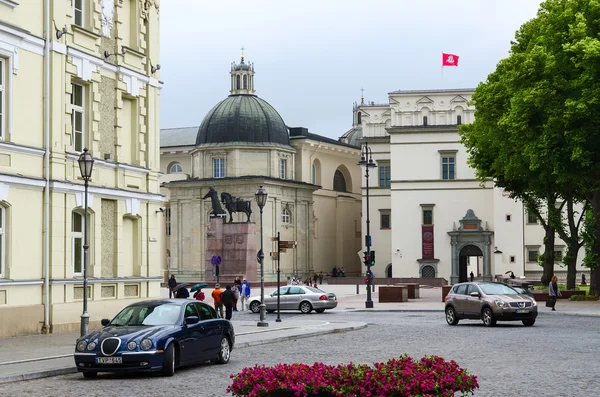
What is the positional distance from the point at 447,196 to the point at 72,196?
61.7m

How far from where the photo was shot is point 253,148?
10006 centimetres

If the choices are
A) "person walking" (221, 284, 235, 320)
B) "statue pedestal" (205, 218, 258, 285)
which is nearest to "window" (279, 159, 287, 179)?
"statue pedestal" (205, 218, 258, 285)

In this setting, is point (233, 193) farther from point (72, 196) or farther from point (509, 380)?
point (509, 380)

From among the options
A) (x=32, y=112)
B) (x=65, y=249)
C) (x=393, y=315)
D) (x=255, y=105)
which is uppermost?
(x=255, y=105)

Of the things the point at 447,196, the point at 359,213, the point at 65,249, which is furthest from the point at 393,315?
the point at 359,213

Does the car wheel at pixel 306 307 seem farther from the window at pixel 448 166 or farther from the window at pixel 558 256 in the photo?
the window at pixel 448 166

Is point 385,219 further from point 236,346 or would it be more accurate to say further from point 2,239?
point 236,346

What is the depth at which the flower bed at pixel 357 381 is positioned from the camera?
1017cm

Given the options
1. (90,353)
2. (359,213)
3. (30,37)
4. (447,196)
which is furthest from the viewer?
Answer: (359,213)

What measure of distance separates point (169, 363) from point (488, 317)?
53.6ft

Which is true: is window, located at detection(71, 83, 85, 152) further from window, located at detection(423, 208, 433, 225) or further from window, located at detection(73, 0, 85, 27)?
window, located at detection(423, 208, 433, 225)

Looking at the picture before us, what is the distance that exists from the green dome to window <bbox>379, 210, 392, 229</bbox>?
→ 12.7m

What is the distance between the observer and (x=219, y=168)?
10069 centimetres

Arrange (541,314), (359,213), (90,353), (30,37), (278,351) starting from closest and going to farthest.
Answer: (90,353) → (278,351) → (30,37) → (541,314) → (359,213)
